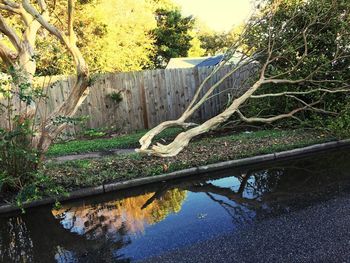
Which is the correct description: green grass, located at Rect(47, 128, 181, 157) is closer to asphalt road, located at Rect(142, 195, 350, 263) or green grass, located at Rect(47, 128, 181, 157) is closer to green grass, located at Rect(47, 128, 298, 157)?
green grass, located at Rect(47, 128, 298, 157)

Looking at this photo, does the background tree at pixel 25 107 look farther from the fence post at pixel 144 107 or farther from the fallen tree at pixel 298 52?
the fence post at pixel 144 107

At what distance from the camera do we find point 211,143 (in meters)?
8.34

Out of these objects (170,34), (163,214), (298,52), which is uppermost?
(170,34)

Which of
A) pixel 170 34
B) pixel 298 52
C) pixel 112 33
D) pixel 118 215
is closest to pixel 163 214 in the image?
pixel 118 215

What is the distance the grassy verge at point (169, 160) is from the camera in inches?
251

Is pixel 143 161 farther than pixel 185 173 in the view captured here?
Yes

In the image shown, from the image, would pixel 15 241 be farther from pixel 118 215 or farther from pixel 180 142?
pixel 180 142

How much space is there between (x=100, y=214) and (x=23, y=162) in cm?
155

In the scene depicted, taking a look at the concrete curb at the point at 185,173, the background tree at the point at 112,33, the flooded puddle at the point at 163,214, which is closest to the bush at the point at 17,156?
the concrete curb at the point at 185,173

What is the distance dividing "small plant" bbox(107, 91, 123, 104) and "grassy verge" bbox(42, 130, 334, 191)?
3939mm

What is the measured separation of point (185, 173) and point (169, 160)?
0.51m

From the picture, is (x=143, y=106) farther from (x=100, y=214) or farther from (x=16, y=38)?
(x=100, y=214)

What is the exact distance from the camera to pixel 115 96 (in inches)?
451

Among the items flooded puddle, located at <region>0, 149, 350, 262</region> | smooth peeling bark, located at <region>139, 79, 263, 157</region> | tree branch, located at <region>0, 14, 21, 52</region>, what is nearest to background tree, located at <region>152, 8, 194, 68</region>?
smooth peeling bark, located at <region>139, 79, 263, 157</region>
